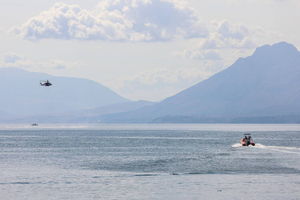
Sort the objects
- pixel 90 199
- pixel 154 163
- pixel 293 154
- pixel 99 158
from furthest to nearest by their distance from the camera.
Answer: pixel 293 154 < pixel 99 158 < pixel 154 163 < pixel 90 199

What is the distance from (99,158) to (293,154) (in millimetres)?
42111

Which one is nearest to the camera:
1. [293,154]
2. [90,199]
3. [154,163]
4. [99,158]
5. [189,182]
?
[90,199]

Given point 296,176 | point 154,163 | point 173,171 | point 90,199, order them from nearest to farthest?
point 90,199, point 296,176, point 173,171, point 154,163

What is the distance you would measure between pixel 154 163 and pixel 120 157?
1835cm

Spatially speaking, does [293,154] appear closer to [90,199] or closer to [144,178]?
[144,178]

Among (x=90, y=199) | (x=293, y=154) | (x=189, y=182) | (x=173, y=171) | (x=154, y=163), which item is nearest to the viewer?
(x=90, y=199)

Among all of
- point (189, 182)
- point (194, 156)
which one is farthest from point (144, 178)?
point (194, 156)

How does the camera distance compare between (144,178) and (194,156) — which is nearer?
(144,178)

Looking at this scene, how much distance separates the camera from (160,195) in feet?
250

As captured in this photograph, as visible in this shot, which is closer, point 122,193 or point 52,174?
point 122,193

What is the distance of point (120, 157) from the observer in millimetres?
134625

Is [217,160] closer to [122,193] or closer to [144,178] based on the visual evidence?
[144,178]

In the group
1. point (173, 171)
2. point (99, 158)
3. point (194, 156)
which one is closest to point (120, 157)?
point (99, 158)

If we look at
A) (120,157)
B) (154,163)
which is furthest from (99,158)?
(154,163)
